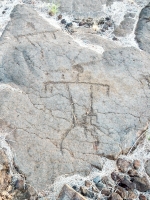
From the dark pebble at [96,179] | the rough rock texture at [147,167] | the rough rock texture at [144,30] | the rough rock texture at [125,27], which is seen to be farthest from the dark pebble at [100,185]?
the rough rock texture at [125,27]

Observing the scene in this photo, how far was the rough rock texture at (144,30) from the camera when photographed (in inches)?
157

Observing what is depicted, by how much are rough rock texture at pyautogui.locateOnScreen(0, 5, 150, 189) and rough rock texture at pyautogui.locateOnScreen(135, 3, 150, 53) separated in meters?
0.22

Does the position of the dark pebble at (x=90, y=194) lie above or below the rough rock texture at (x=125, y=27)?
below

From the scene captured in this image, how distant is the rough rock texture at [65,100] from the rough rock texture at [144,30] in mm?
220

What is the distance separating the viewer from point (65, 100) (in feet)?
10.8

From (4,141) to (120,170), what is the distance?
39.8 inches

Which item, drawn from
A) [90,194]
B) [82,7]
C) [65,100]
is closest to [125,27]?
[82,7]

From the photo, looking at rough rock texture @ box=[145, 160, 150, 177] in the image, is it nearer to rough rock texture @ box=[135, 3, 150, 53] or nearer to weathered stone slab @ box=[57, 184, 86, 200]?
weathered stone slab @ box=[57, 184, 86, 200]

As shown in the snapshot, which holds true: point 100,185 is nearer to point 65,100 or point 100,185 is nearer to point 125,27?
point 65,100

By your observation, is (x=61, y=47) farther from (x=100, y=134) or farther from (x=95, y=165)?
(x=95, y=165)

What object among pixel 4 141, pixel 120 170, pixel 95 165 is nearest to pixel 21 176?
pixel 4 141

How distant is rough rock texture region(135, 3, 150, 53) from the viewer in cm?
400

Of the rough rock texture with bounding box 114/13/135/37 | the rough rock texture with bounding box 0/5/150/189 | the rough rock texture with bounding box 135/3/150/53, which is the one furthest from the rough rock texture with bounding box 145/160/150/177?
the rough rock texture with bounding box 114/13/135/37

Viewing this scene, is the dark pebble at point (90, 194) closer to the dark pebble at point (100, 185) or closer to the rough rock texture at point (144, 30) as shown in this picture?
the dark pebble at point (100, 185)
